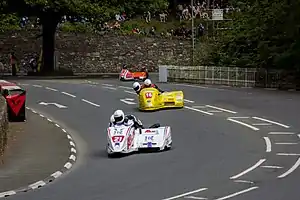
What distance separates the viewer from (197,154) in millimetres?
22906

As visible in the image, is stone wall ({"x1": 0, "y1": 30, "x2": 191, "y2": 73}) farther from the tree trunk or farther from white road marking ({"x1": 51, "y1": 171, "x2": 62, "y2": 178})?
white road marking ({"x1": 51, "y1": 171, "x2": 62, "y2": 178})

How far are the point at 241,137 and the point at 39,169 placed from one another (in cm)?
775

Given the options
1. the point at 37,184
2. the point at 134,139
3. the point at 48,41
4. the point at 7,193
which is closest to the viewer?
the point at 7,193

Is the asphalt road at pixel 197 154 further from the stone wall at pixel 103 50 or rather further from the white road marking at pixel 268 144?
the stone wall at pixel 103 50

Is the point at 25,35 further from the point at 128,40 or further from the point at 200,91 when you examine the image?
the point at 200,91

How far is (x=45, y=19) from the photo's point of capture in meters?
61.3

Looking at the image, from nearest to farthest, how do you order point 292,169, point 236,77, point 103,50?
point 292,169
point 236,77
point 103,50

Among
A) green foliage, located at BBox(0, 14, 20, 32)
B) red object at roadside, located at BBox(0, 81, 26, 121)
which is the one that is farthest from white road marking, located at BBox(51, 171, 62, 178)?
green foliage, located at BBox(0, 14, 20, 32)

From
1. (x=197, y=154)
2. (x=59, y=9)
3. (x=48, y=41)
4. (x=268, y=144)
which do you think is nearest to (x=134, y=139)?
(x=197, y=154)

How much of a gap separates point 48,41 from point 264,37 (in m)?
18.4

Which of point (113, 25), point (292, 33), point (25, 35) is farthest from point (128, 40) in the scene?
point (292, 33)

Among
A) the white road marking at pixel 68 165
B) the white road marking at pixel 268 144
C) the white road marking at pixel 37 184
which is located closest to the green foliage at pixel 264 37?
the white road marking at pixel 268 144

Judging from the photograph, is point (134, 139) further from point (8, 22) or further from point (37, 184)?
point (8, 22)

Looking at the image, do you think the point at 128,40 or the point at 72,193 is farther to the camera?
the point at 128,40
